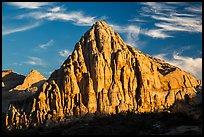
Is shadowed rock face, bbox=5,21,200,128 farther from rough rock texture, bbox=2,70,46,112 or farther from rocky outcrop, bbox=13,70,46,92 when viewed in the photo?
rocky outcrop, bbox=13,70,46,92

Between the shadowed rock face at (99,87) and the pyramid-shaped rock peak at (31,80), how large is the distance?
85.1ft

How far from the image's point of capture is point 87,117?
7750cm

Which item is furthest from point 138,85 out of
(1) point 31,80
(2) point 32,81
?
(1) point 31,80

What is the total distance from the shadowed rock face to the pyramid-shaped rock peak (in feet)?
85.1

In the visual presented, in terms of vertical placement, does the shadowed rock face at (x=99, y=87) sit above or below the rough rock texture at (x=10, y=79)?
below

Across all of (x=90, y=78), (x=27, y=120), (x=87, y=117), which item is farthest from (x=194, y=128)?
(x=27, y=120)

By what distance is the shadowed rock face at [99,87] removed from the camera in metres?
82.5

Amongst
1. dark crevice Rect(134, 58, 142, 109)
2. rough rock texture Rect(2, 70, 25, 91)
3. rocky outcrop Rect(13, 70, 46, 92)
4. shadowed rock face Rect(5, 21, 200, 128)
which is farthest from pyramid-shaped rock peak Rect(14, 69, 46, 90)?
dark crevice Rect(134, 58, 142, 109)

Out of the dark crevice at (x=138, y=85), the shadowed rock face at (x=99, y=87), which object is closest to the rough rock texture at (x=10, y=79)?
the shadowed rock face at (x=99, y=87)

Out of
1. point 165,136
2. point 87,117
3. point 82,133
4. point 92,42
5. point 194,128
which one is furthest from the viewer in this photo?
Result: point 92,42

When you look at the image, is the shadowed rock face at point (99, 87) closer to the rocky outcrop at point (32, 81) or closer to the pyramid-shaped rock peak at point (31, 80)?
the rocky outcrop at point (32, 81)

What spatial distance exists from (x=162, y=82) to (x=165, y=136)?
40.3m

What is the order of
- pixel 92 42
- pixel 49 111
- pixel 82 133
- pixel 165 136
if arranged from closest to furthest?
pixel 165 136
pixel 82 133
pixel 49 111
pixel 92 42

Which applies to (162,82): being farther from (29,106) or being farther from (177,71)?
Result: (29,106)
